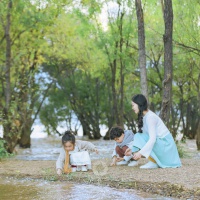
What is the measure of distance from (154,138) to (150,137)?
66mm

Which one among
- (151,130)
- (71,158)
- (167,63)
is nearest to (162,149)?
(151,130)

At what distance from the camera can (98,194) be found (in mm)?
6238

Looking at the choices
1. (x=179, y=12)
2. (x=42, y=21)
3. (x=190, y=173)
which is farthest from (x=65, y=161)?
(x=179, y=12)

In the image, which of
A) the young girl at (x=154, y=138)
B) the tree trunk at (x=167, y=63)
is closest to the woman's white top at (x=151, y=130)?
the young girl at (x=154, y=138)

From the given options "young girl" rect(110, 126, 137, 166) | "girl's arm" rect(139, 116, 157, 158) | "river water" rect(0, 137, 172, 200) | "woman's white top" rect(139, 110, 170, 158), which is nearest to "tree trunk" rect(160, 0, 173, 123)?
"young girl" rect(110, 126, 137, 166)

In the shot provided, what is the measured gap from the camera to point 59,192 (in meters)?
6.45

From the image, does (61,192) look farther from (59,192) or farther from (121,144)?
(121,144)

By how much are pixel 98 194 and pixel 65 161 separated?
6.09ft

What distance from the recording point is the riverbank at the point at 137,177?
20.4ft

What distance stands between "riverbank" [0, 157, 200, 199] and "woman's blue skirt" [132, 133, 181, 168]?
24cm

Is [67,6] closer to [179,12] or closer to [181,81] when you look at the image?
[179,12]

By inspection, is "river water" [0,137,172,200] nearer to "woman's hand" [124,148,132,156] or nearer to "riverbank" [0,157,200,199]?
"riverbank" [0,157,200,199]

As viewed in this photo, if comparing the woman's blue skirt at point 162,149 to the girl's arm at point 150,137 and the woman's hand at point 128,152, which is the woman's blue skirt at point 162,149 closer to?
the girl's arm at point 150,137

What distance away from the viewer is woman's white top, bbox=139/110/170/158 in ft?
24.8
